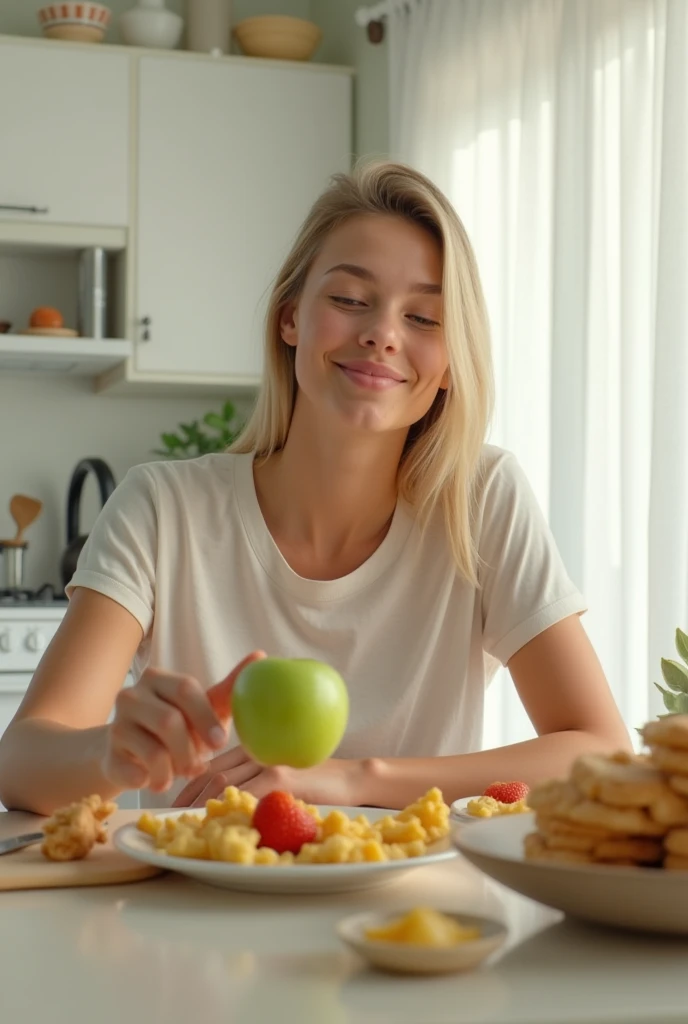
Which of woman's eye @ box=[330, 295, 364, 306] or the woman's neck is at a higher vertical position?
woman's eye @ box=[330, 295, 364, 306]

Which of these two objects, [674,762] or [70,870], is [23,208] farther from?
[674,762]

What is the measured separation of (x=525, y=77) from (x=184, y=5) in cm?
171

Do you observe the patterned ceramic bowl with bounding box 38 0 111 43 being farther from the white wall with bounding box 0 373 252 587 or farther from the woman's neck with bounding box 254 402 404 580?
the woman's neck with bounding box 254 402 404 580

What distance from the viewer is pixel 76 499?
3.91 m

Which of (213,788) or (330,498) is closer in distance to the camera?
(213,788)

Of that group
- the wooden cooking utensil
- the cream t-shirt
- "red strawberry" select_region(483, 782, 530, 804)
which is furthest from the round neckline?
the wooden cooking utensil

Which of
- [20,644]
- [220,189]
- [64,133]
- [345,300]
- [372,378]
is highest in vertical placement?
[64,133]

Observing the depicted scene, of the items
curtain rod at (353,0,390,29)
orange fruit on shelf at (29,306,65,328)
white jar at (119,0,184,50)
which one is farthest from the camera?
white jar at (119,0,184,50)

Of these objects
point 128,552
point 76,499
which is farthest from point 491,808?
point 76,499

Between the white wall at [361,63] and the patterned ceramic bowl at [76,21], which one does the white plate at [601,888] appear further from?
the patterned ceramic bowl at [76,21]

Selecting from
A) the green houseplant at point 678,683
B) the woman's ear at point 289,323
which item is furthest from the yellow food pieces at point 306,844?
the woman's ear at point 289,323

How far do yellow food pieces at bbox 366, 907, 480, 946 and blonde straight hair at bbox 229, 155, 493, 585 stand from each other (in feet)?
3.25

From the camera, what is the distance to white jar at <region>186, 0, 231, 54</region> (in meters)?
4.08

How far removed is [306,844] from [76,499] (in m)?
3.04
